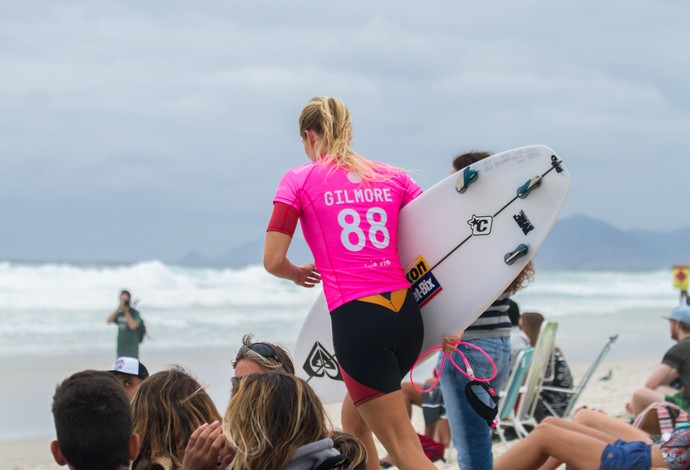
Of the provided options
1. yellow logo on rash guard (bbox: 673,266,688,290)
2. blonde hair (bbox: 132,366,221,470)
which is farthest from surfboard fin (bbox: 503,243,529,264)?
yellow logo on rash guard (bbox: 673,266,688,290)

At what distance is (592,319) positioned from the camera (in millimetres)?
23719

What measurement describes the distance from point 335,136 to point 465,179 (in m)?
0.65

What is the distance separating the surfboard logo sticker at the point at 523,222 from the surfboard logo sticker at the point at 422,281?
415 mm

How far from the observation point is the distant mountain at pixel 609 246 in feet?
402

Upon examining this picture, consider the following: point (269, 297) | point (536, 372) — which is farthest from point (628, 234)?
point (536, 372)

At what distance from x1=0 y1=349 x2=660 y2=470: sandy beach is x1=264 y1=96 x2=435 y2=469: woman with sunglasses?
9.95ft

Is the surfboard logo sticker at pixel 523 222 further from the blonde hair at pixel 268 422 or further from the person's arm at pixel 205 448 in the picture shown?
the person's arm at pixel 205 448

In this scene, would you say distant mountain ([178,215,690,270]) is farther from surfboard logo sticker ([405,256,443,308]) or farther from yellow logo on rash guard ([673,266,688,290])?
surfboard logo sticker ([405,256,443,308])

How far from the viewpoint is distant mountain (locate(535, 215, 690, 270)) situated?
402 feet

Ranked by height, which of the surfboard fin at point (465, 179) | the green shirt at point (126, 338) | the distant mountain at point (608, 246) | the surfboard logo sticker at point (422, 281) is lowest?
the surfboard logo sticker at point (422, 281)

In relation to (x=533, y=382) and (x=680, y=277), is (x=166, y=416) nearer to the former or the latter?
(x=533, y=382)

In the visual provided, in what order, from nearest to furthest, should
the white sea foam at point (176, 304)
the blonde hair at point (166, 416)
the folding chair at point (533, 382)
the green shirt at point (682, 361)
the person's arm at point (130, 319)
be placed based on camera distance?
the blonde hair at point (166, 416)
the green shirt at point (682, 361)
the folding chair at point (533, 382)
the person's arm at point (130, 319)
the white sea foam at point (176, 304)

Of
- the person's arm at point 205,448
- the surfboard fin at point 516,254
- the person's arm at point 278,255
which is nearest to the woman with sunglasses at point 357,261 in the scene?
the person's arm at point 278,255

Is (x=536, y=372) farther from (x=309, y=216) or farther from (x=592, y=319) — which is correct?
(x=592, y=319)
